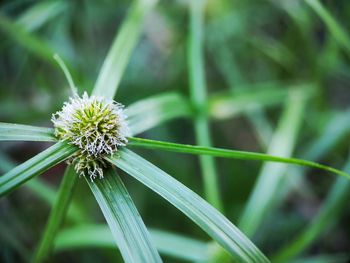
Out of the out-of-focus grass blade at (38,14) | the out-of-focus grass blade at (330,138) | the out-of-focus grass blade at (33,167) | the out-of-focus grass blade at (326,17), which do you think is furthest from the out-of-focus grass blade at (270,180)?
the out-of-focus grass blade at (38,14)

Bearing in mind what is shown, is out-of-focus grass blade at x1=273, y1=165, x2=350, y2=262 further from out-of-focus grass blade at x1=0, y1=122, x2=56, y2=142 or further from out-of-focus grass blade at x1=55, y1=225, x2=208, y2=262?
out-of-focus grass blade at x1=0, y1=122, x2=56, y2=142

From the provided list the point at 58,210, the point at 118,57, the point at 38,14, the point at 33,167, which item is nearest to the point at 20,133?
the point at 33,167

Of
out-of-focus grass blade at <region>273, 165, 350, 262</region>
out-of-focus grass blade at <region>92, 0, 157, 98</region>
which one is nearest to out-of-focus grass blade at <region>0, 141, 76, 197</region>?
out-of-focus grass blade at <region>92, 0, 157, 98</region>

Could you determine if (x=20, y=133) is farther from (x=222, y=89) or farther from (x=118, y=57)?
(x=222, y=89)

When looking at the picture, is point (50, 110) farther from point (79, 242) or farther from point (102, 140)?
point (102, 140)

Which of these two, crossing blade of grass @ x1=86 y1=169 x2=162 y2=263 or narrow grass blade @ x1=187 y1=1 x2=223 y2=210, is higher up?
narrow grass blade @ x1=187 y1=1 x2=223 y2=210

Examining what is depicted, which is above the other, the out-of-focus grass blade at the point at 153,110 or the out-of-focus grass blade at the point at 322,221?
the out-of-focus grass blade at the point at 153,110

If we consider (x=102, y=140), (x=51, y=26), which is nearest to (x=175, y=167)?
(x=51, y=26)

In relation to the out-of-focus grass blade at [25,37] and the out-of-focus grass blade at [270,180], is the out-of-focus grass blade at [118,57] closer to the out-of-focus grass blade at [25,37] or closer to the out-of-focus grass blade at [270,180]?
the out-of-focus grass blade at [25,37]
